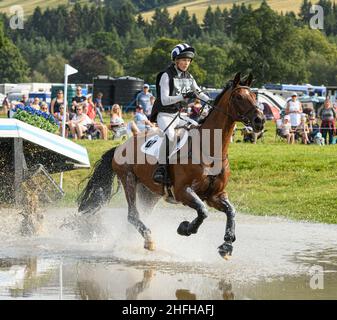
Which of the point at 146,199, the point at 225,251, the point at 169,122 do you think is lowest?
the point at 225,251

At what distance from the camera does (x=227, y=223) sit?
37.0ft

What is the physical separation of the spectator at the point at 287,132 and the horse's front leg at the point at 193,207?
1639 cm

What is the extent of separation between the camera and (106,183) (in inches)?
536

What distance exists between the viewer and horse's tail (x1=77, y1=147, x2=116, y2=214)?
13500 mm

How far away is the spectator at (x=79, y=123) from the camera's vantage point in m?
26.3

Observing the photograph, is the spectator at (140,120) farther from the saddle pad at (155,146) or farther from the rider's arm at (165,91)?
the rider's arm at (165,91)

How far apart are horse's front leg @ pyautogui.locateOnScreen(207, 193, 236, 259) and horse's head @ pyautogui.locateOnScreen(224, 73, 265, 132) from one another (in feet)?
3.47

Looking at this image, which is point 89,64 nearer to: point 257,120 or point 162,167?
point 162,167

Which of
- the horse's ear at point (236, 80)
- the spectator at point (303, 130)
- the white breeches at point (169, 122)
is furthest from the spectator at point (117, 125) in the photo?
the horse's ear at point (236, 80)

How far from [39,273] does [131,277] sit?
105 centimetres

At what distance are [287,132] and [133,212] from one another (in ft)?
50.9

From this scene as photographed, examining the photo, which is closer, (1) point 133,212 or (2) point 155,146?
(2) point 155,146

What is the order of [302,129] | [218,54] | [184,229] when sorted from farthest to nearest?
[218,54]
[302,129]
[184,229]

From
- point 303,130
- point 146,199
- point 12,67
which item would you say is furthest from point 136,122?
point 12,67
